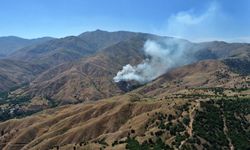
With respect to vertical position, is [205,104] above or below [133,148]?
above

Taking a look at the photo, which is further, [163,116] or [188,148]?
[163,116]

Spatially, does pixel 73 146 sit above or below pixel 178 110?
below

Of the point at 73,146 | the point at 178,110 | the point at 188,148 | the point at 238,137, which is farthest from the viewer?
the point at 178,110

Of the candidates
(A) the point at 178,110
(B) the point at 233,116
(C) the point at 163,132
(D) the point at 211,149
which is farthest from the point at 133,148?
(B) the point at 233,116

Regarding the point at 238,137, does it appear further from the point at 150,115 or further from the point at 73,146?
the point at 73,146

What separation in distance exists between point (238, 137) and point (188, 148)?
28306 millimetres

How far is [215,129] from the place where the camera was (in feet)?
574

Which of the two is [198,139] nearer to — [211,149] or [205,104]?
[211,149]

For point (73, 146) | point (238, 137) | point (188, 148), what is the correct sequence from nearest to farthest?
point (188, 148), point (238, 137), point (73, 146)

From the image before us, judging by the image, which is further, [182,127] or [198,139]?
[182,127]

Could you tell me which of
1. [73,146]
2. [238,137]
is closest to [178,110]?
[238,137]

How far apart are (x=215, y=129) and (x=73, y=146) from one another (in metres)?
62.9

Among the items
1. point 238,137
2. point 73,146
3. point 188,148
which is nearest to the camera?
point 188,148

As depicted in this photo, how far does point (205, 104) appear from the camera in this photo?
196m
